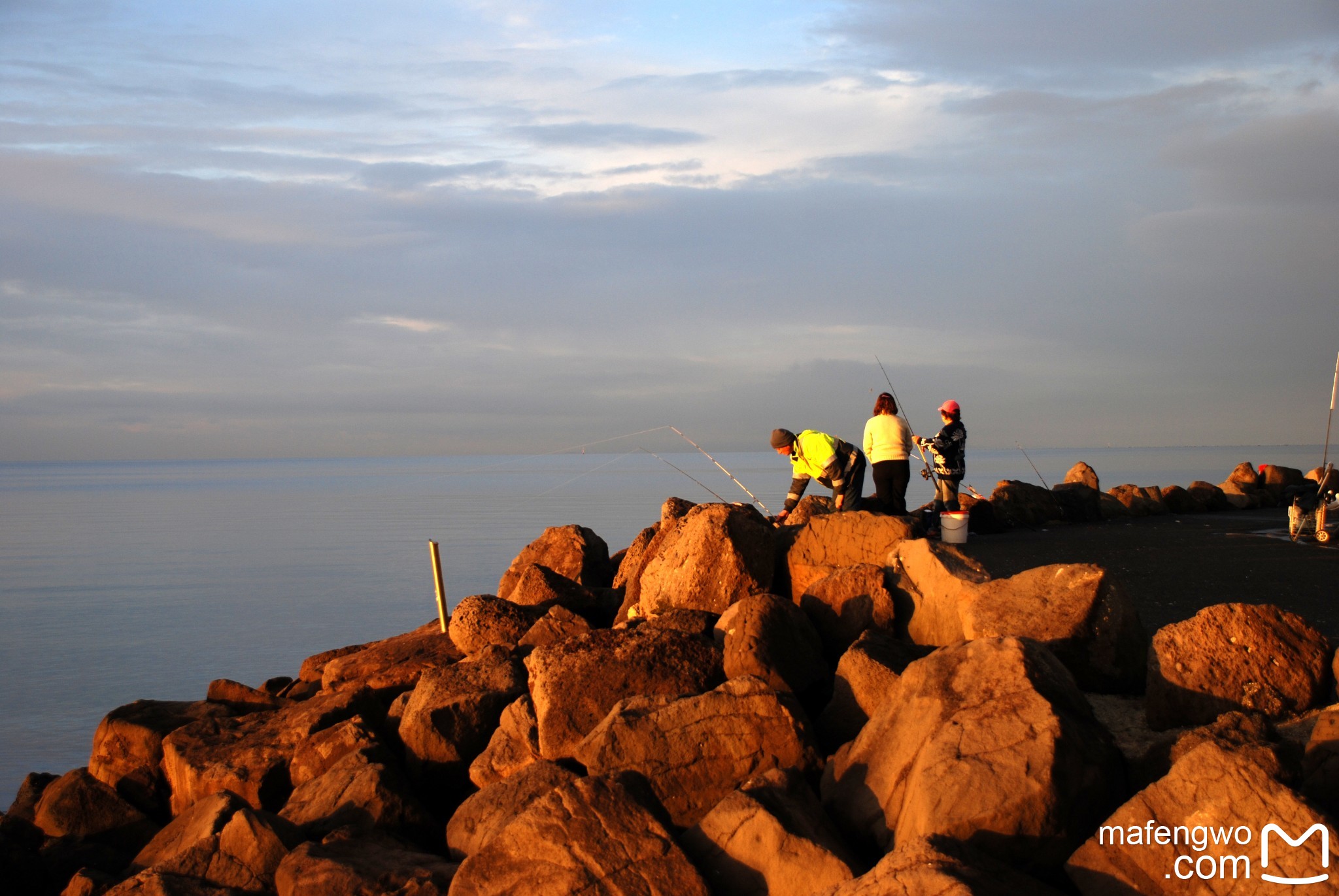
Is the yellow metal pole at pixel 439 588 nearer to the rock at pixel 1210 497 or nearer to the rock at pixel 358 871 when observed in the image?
the rock at pixel 358 871

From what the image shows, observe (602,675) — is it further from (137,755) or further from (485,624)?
(137,755)

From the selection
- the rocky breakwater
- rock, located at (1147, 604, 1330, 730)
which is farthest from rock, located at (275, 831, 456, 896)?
rock, located at (1147, 604, 1330, 730)

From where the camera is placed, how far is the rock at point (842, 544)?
863 centimetres

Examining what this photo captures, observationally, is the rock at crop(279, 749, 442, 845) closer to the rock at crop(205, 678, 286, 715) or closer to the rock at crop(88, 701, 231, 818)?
the rock at crop(88, 701, 231, 818)

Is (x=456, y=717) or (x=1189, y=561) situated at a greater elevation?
(x=1189, y=561)

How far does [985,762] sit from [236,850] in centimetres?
447

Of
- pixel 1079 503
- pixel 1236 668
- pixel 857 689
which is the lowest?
pixel 1079 503

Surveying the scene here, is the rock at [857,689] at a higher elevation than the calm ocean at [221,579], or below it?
higher

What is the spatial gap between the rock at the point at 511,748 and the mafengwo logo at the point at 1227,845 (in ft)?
12.4

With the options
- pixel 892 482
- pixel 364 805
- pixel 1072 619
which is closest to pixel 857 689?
pixel 1072 619

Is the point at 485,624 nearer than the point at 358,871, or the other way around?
the point at 358,871

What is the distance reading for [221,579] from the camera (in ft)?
80.1

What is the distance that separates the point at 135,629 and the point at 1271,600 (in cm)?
1873

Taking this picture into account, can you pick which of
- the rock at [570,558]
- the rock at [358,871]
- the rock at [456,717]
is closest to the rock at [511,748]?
the rock at [456,717]
